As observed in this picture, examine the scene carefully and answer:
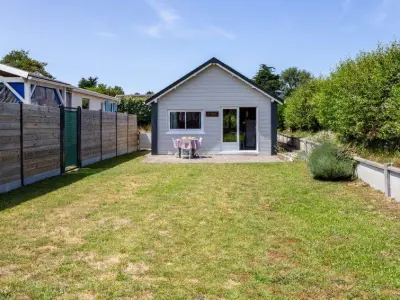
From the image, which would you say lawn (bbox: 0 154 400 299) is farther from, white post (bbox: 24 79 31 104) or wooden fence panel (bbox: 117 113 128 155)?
white post (bbox: 24 79 31 104)

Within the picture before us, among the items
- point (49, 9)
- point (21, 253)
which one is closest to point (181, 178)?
point (21, 253)

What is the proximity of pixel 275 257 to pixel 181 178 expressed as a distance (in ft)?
21.3

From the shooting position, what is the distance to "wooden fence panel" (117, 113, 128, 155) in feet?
58.6

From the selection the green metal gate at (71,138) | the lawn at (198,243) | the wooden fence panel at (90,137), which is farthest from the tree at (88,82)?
the lawn at (198,243)

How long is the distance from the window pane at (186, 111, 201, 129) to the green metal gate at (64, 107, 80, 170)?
23.1 ft

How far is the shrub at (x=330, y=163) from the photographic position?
384 inches

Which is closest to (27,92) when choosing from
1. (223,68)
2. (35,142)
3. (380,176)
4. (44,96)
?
(44,96)

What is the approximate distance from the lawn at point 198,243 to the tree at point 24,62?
50.5m

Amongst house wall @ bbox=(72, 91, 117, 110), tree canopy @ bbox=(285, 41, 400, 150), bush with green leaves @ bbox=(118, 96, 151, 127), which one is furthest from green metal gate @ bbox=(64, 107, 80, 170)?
bush with green leaves @ bbox=(118, 96, 151, 127)

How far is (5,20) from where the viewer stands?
57.1 ft

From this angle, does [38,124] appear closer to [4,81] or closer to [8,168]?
[8,168]

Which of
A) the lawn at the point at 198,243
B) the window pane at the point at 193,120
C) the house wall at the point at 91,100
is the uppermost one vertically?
the house wall at the point at 91,100

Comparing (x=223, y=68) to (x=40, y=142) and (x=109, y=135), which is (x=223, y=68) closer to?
(x=109, y=135)

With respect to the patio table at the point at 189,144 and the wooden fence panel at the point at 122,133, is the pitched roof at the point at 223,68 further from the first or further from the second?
the patio table at the point at 189,144
